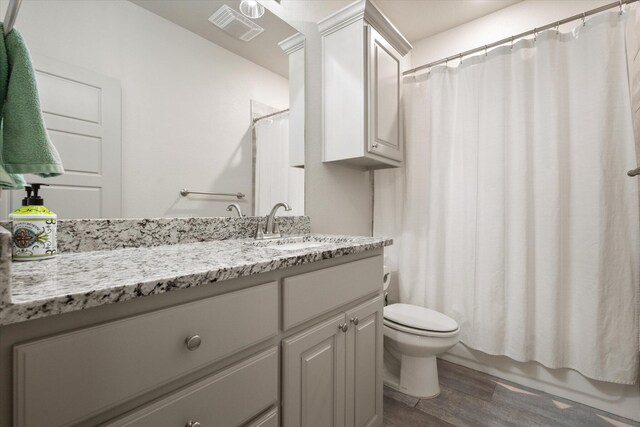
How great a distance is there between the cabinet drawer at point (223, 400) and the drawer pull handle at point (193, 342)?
4 cm

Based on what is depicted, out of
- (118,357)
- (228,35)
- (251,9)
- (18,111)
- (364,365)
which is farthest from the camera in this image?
(251,9)

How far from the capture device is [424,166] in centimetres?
209

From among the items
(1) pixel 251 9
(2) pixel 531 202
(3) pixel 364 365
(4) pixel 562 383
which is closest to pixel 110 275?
(3) pixel 364 365

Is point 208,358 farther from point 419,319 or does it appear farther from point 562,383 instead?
point 562,383

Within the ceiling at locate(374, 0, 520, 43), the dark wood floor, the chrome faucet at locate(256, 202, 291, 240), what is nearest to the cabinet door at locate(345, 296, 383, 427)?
the dark wood floor

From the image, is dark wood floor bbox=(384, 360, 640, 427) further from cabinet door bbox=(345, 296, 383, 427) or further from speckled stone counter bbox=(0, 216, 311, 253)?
speckled stone counter bbox=(0, 216, 311, 253)

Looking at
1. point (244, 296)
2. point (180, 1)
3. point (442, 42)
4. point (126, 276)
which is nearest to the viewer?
point (126, 276)

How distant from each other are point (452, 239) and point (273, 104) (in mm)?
1431

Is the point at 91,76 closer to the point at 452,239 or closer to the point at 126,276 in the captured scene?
the point at 126,276

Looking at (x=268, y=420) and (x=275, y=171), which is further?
(x=275, y=171)

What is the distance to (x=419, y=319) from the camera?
5.58ft

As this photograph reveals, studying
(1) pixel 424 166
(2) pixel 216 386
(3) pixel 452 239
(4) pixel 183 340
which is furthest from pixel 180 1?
(3) pixel 452 239

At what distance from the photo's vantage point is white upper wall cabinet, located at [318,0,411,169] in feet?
5.23

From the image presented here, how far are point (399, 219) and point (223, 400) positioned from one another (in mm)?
1761
